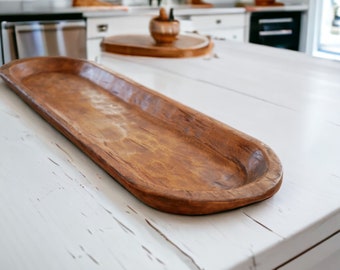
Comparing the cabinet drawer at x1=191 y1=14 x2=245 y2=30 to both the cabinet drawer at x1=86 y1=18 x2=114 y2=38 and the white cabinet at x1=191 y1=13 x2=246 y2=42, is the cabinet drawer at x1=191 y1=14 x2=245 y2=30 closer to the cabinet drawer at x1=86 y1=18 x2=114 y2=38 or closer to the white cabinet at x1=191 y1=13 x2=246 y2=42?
the white cabinet at x1=191 y1=13 x2=246 y2=42

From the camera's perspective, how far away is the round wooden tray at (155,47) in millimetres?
1464

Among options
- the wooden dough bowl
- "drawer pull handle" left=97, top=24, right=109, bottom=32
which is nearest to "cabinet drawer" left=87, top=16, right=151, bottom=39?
"drawer pull handle" left=97, top=24, right=109, bottom=32

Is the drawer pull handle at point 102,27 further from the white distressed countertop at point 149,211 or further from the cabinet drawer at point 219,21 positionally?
the white distressed countertop at point 149,211

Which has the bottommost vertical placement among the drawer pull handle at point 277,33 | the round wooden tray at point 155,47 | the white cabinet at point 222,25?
the drawer pull handle at point 277,33

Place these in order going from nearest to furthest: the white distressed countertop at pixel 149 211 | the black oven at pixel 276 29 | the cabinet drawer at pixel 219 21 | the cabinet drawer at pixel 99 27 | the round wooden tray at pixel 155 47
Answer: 1. the white distressed countertop at pixel 149 211
2. the round wooden tray at pixel 155 47
3. the cabinet drawer at pixel 99 27
4. the cabinet drawer at pixel 219 21
5. the black oven at pixel 276 29

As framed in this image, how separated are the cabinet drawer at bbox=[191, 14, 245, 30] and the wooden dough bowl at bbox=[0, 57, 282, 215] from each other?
2.54m

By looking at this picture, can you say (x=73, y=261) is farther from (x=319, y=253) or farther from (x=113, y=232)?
(x=319, y=253)

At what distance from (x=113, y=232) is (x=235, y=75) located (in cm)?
84

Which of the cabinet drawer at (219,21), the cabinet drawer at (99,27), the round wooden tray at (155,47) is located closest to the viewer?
the round wooden tray at (155,47)

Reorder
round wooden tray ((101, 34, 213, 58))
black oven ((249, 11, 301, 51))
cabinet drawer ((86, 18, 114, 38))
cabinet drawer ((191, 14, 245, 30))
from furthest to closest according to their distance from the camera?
black oven ((249, 11, 301, 51))
cabinet drawer ((191, 14, 245, 30))
cabinet drawer ((86, 18, 114, 38))
round wooden tray ((101, 34, 213, 58))

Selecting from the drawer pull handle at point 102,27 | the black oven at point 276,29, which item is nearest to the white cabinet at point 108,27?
the drawer pull handle at point 102,27

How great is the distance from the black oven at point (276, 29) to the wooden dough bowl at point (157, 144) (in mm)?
2947

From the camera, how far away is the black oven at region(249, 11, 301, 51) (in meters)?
3.76

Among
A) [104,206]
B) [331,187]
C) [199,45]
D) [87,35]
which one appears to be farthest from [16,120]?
[87,35]
